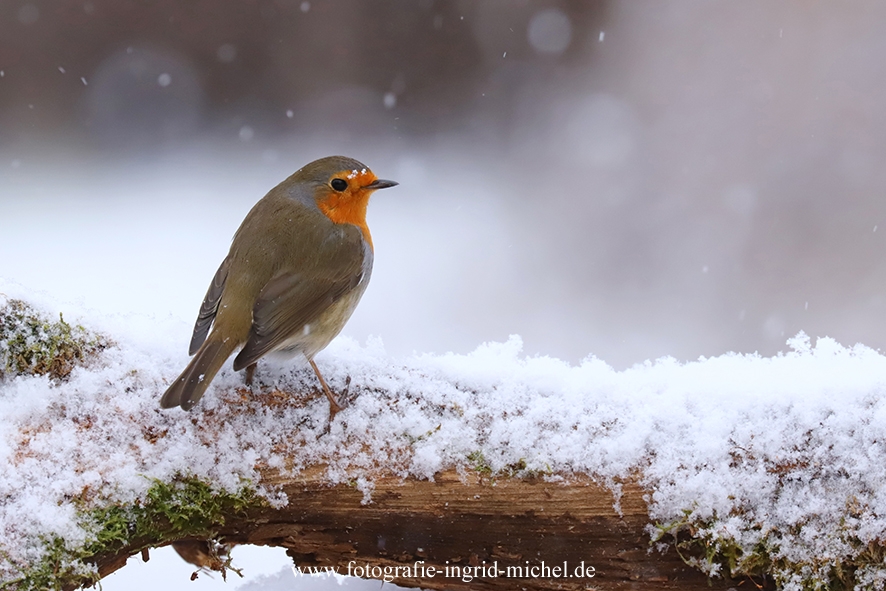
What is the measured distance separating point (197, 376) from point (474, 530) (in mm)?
911

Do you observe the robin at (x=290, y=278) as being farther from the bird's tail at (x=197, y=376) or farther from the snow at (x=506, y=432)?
the snow at (x=506, y=432)

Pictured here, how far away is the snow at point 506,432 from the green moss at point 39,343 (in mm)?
46

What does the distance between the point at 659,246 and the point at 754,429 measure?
5.19 m

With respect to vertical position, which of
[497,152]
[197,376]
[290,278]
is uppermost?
[497,152]

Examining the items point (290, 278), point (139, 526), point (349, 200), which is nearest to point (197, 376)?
point (139, 526)

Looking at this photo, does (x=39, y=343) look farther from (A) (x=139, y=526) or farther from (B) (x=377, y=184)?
(B) (x=377, y=184)

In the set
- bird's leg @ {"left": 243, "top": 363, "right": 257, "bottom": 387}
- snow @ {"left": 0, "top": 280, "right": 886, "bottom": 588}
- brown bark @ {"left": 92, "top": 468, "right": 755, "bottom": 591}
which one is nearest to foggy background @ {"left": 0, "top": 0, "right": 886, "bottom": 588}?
bird's leg @ {"left": 243, "top": 363, "right": 257, "bottom": 387}

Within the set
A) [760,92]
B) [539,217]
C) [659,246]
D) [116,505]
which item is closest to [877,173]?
[760,92]

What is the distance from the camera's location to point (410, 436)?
225 centimetres

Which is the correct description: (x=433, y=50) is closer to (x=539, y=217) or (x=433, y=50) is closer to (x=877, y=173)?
(x=539, y=217)

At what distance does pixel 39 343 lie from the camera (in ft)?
7.62

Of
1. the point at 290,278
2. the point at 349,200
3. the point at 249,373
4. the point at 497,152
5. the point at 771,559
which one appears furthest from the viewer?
the point at 497,152

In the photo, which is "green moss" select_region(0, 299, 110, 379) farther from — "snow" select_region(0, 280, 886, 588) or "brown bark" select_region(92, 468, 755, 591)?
"brown bark" select_region(92, 468, 755, 591)

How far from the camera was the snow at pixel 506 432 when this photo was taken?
6.51 feet
